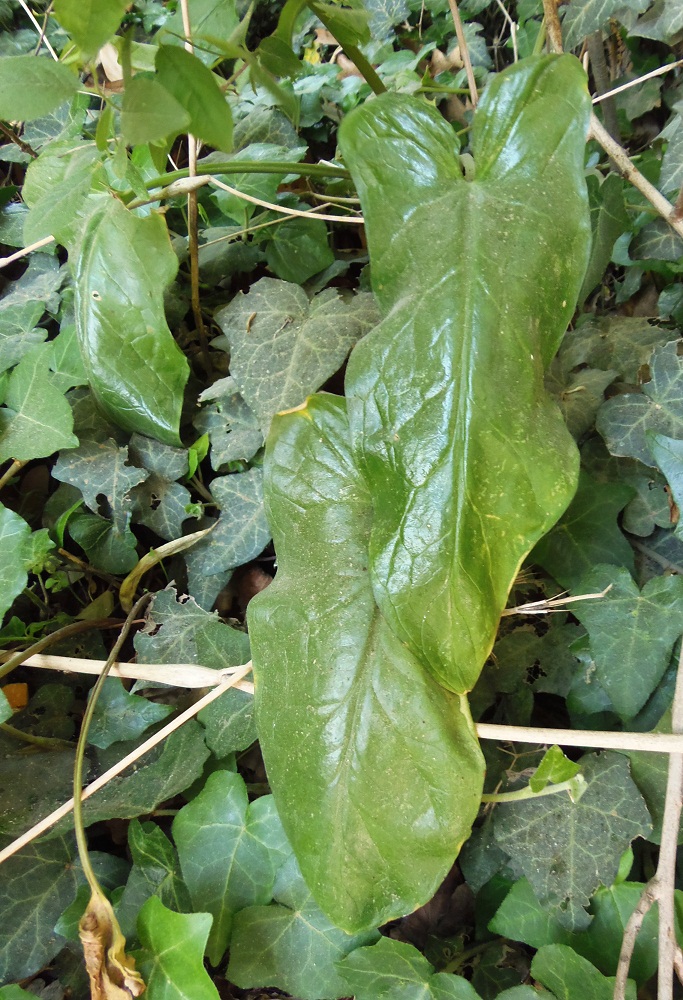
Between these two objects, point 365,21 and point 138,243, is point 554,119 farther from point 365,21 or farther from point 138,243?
point 138,243

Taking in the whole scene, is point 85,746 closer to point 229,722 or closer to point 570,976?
point 229,722

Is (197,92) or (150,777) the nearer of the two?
(197,92)

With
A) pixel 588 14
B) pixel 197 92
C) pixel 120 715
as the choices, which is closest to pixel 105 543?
pixel 120 715

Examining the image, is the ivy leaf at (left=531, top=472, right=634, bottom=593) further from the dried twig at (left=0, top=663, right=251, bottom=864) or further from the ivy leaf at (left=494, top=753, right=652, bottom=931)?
the dried twig at (left=0, top=663, right=251, bottom=864)

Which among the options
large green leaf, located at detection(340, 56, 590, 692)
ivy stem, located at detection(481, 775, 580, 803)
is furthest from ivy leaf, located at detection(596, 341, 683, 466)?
ivy stem, located at detection(481, 775, 580, 803)

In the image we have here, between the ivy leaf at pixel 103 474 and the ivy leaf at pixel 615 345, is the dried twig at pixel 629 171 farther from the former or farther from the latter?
the ivy leaf at pixel 103 474

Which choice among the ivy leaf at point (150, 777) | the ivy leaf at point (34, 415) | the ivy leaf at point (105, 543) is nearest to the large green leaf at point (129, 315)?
the ivy leaf at point (34, 415)

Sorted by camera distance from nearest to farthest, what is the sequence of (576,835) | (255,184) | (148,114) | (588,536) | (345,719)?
(148,114), (345,719), (576,835), (588,536), (255,184)
